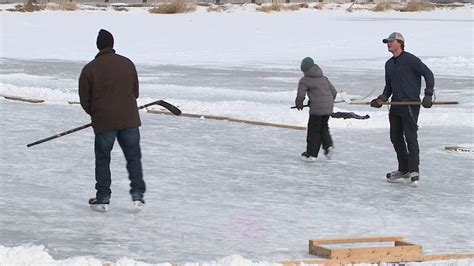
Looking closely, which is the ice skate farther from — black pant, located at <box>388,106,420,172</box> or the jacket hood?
the jacket hood

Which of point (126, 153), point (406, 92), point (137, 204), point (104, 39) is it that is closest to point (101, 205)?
point (137, 204)

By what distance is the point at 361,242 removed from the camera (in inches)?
301

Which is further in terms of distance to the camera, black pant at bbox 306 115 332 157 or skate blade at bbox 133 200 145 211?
black pant at bbox 306 115 332 157

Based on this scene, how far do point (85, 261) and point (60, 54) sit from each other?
23010 millimetres

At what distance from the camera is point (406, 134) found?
10.7 m

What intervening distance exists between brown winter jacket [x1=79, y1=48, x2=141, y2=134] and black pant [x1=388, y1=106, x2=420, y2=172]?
3012 millimetres

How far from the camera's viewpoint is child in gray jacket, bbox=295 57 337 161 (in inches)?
472

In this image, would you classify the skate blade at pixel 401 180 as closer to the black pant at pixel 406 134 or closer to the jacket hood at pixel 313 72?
the black pant at pixel 406 134

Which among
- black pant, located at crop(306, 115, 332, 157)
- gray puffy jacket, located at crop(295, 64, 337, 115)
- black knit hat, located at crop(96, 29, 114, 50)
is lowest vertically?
black pant, located at crop(306, 115, 332, 157)

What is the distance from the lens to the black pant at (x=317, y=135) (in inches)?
472

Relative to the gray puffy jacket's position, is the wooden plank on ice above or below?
below

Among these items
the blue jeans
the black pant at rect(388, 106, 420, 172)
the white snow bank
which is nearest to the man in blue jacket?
the black pant at rect(388, 106, 420, 172)

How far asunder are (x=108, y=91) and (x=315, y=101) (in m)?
3.74

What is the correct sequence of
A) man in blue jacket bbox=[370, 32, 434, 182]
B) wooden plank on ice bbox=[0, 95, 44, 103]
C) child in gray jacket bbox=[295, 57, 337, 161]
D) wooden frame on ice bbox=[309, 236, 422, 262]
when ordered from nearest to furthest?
1. wooden frame on ice bbox=[309, 236, 422, 262]
2. man in blue jacket bbox=[370, 32, 434, 182]
3. child in gray jacket bbox=[295, 57, 337, 161]
4. wooden plank on ice bbox=[0, 95, 44, 103]
